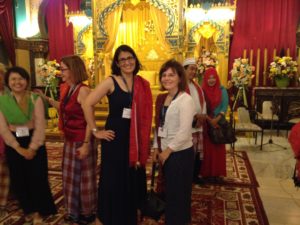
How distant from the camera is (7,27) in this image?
6.66 meters

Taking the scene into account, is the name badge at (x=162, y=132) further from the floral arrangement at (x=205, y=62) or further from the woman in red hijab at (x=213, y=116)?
the floral arrangement at (x=205, y=62)

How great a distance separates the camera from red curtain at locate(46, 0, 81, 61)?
7.69m

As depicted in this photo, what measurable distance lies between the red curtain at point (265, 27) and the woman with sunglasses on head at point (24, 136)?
581 centimetres

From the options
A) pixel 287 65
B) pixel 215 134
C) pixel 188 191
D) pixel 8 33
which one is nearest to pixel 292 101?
pixel 287 65

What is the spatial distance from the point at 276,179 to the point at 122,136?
8.15ft

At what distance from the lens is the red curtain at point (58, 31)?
7688 mm

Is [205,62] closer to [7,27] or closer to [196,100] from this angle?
[196,100]

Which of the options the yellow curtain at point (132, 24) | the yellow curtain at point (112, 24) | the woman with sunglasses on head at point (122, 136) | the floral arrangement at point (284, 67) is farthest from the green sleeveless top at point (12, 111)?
the floral arrangement at point (284, 67)

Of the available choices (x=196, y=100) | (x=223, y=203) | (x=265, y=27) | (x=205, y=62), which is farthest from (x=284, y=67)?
(x=223, y=203)

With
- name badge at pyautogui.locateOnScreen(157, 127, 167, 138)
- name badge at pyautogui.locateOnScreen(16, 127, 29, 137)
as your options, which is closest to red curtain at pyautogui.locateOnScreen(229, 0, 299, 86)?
name badge at pyautogui.locateOnScreen(157, 127, 167, 138)

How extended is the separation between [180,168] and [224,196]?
52.3 inches

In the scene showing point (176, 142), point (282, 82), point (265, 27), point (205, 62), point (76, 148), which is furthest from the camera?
point (265, 27)

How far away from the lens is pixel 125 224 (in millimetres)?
2086

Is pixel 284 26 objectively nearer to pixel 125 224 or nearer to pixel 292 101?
pixel 292 101
